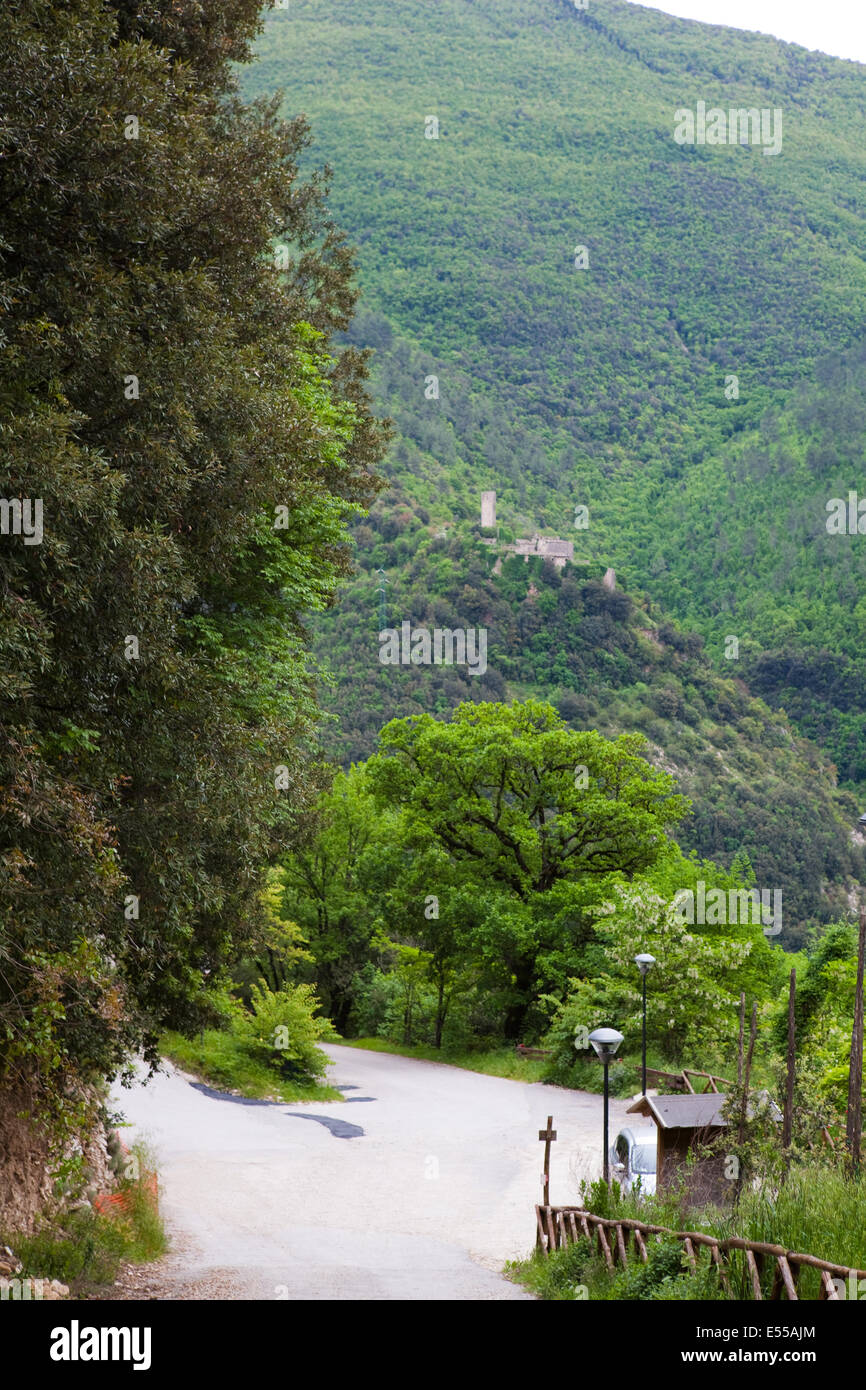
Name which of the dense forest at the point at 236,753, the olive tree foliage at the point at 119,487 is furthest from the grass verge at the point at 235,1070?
the olive tree foliage at the point at 119,487

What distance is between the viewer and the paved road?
1203 centimetres

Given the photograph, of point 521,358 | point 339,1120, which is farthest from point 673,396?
point 339,1120

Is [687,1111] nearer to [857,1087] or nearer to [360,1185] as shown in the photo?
[857,1087]

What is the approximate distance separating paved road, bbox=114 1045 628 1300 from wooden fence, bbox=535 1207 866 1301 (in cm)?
86

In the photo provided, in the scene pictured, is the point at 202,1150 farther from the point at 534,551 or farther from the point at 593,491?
the point at 593,491

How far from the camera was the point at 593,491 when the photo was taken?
173m

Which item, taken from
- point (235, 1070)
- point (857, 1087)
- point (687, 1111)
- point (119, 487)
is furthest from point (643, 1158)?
point (235, 1070)

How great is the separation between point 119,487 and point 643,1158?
11.4 meters

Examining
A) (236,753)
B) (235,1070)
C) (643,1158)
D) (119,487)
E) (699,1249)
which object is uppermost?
(119,487)

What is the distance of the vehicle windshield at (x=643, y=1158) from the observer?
15966 millimetres

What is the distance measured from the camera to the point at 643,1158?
53.1ft

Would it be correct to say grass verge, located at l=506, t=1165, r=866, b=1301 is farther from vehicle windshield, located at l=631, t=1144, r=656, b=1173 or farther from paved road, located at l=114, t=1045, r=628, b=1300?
vehicle windshield, located at l=631, t=1144, r=656, b=1173

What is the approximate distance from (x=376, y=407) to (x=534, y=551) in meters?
31.7
